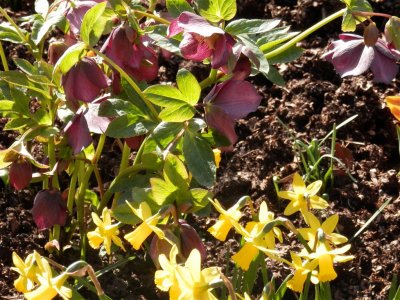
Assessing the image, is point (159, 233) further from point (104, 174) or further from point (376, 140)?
point (376, 140)

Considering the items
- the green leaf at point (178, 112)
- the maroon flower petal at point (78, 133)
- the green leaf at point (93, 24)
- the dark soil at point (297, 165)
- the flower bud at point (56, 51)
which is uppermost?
the green leaf at point (93, 24)

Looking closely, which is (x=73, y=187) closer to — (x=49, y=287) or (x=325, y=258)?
(x=49, y=287)

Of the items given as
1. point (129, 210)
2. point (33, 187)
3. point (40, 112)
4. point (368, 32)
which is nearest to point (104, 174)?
point (33, 187)

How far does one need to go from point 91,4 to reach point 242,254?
0.56 metres

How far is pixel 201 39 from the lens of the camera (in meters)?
1.31

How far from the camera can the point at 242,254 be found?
1.26 m

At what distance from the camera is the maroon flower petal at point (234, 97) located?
4.38 feet

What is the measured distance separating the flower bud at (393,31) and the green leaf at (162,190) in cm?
48

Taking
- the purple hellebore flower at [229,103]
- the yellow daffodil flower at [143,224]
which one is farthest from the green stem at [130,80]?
the yellow daffodil flower at [143,224]

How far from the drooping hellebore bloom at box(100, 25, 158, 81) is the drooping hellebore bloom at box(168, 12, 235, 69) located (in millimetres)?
74

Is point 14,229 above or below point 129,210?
below

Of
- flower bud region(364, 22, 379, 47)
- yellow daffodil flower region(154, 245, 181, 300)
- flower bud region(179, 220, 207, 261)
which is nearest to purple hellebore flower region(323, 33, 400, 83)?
flower bud region(364, 22, 379, 47)

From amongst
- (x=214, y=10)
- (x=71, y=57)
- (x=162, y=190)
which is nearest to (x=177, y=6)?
(x=214, y=10)

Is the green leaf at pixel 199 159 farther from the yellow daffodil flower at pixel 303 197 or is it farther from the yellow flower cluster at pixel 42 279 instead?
the yellow flower cluster at pixel 42 279
